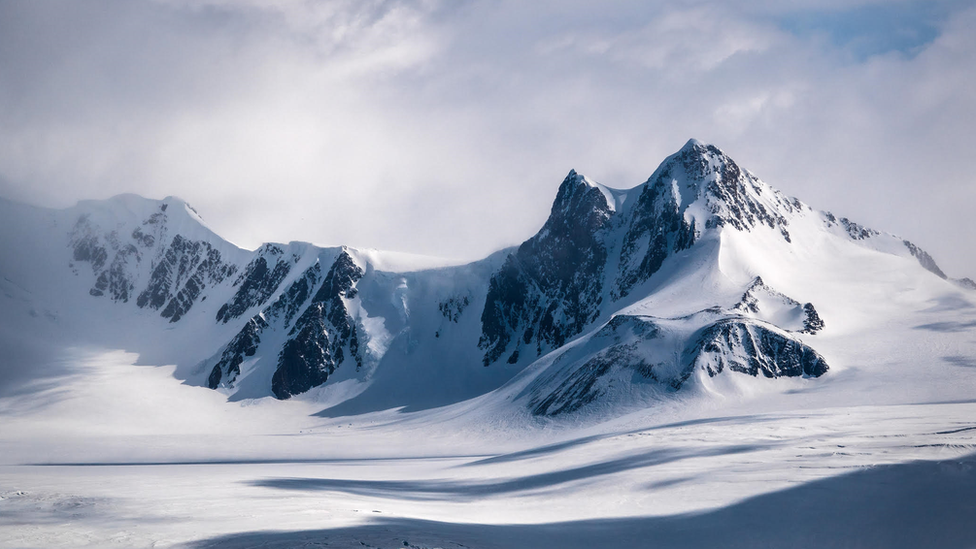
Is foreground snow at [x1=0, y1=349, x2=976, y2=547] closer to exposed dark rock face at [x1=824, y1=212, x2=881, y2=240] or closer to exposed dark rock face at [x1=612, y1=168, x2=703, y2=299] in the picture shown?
exposed dark rock face at [x1=612, y1=168, x2=703, y2=299]

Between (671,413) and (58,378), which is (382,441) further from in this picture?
(58,378)

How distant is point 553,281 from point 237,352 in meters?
76.2

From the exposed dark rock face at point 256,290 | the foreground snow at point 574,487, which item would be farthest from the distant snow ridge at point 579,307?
the foreground snow at point 574,487

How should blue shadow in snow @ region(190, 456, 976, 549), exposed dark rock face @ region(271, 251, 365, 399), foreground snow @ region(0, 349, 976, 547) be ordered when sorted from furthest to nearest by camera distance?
exposed dark rock face @ region(271, 251, 365, 399) → foreground snow @ region(0, 349, 976, 547) → blue shadow in snow @ region(190, 456, 976, 549)

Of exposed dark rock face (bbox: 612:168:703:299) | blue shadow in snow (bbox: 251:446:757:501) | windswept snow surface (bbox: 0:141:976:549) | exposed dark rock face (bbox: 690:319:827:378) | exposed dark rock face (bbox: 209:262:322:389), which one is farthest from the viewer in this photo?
exposed dark rock face (bbox: 209:262:322:389)

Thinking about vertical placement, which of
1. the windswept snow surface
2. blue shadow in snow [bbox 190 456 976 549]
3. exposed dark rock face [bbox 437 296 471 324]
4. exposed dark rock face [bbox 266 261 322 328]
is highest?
exposed dark rock face [bbox 266 261 322 328]

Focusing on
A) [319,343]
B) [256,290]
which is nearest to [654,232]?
[319,343]

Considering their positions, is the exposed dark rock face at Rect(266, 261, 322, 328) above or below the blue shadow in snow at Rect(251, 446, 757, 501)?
above

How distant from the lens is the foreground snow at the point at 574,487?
35.2 meters

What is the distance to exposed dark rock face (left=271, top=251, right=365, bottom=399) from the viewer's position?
160125 millimetres

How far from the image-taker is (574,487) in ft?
162

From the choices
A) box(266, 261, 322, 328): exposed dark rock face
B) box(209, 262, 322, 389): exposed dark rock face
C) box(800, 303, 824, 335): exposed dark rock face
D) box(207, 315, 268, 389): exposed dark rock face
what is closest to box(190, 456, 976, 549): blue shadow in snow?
box(800, 303, 824, 335): exposed dark rock face

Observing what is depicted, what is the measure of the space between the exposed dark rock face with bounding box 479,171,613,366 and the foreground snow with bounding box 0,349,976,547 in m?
57.8

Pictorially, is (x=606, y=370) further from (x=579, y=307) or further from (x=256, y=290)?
(x=256, y=290)
